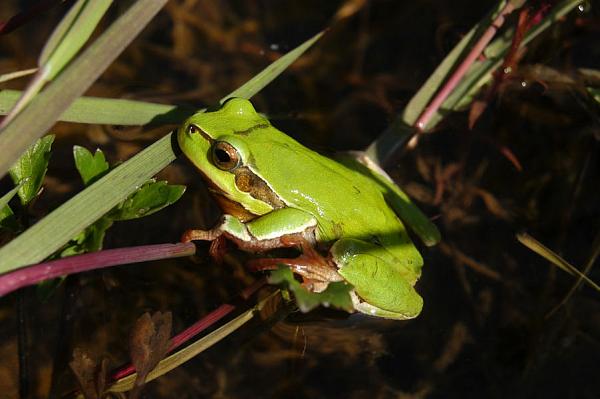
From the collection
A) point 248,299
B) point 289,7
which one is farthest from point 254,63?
point 248,299

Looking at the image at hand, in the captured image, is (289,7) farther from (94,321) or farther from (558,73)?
(94,321)

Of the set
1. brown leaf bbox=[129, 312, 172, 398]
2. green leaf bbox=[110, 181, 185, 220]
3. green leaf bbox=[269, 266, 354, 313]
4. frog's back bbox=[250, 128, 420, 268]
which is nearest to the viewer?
green leaf bbox=[269, 266, 354, 313]

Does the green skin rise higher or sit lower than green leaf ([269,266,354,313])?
lower

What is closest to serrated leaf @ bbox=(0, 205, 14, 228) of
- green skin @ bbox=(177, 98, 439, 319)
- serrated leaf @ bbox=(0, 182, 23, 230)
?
serrated leaf @ bbox=(0, 182, 23, 230)

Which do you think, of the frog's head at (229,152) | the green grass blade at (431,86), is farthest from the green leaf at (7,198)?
the green grass blade at (431,86)

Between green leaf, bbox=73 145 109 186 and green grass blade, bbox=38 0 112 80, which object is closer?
green grass blade, bbox=38 0 112 80

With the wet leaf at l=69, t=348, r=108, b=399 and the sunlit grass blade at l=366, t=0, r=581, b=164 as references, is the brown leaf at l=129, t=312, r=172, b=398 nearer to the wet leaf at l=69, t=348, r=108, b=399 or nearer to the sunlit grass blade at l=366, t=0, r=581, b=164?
the wet leaf at l=69, t=348, r=108, b=399

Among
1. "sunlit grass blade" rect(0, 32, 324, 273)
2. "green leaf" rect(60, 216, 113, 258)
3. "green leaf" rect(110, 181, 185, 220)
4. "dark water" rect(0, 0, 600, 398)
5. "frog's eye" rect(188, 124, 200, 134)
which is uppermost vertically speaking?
"sunlit grass blade" rect(0, 32, 324, 273)

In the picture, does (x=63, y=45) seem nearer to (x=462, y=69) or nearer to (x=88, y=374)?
(x=88, y=374)
